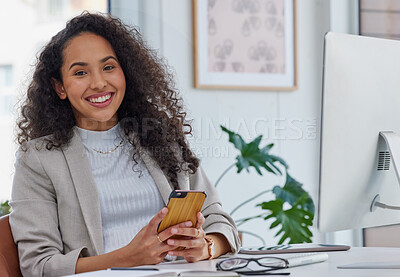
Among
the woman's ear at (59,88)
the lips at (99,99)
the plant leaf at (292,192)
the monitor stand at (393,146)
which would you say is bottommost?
the plant leaf at (292,192)

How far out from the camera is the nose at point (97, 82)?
5.25 feet

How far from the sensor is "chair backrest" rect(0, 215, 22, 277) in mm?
1329

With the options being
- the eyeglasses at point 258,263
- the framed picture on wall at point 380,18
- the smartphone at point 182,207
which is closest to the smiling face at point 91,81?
the smartphone at point 182,207

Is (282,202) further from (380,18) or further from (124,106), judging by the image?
(380,18)

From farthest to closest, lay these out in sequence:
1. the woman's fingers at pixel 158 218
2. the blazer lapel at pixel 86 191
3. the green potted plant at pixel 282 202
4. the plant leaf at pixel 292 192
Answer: the plant leaf at pixel 292 192 → the green potted plant at pixel 282 202 → the blazer lapel at pixel 86 191 → the woman's fingers at pixel 158 218

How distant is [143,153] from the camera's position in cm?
167

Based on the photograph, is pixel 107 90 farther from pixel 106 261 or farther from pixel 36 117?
pixel 106 261

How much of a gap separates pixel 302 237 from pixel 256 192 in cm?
45

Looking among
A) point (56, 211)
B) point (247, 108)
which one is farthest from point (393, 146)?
point (247, 108)

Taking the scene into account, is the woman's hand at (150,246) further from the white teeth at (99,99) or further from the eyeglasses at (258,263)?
the white teeth at (99,99)

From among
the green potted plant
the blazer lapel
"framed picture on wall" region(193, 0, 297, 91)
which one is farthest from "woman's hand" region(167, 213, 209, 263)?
"framed picture on wall" region(193, 0, 297, 91)

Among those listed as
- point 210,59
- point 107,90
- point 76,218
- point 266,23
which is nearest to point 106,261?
point 76,218

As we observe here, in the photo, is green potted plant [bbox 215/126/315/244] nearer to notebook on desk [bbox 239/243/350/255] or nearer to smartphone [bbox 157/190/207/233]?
notebook on desk [bbox 239/243/350/255]

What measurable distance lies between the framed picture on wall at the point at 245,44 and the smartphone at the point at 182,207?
1.65 meters
